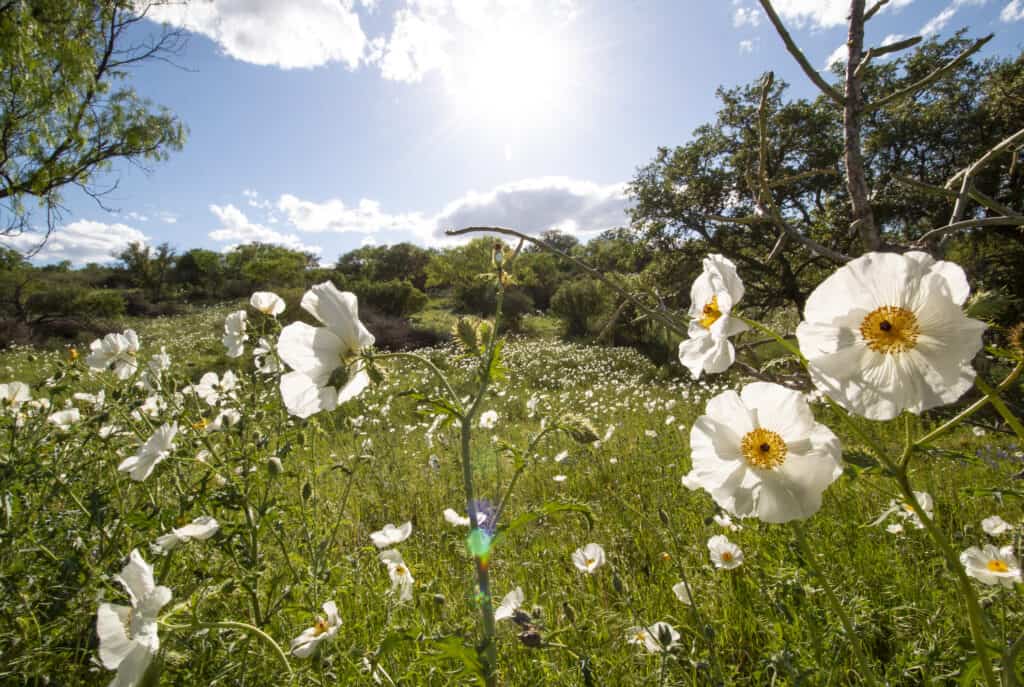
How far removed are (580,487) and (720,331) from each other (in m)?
3.07

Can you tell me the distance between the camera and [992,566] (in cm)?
133

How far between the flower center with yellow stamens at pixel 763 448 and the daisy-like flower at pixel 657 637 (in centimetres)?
59

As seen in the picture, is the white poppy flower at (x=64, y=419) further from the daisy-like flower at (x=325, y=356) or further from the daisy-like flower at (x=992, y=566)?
the daisy-like flower at (x=992, y=566)

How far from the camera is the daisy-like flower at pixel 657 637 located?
3.39 feet

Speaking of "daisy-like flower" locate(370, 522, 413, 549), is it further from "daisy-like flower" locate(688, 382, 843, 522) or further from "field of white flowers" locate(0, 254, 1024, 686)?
"daisy-like flower" locate(688, 382, 843, 522)

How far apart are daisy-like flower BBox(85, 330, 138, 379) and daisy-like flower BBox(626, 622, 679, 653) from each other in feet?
7.92

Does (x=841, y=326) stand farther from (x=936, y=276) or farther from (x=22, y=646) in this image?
(x=22, y=646)

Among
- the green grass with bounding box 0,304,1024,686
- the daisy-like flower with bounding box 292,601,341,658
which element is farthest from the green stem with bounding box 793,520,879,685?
the daisy-like flower with bounding box 292,601,341,658

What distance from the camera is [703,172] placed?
29.0 ft

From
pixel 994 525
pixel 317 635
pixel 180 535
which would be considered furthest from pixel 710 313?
pixel 994 525

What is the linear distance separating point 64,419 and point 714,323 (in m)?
3.28

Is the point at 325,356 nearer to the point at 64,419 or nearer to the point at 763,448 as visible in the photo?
the point at 763,448

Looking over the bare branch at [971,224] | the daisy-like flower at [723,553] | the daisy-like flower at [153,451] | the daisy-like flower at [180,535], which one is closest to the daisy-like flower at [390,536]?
the daisy-like flower at [180,535]

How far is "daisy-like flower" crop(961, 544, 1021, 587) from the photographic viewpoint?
3.99ft
